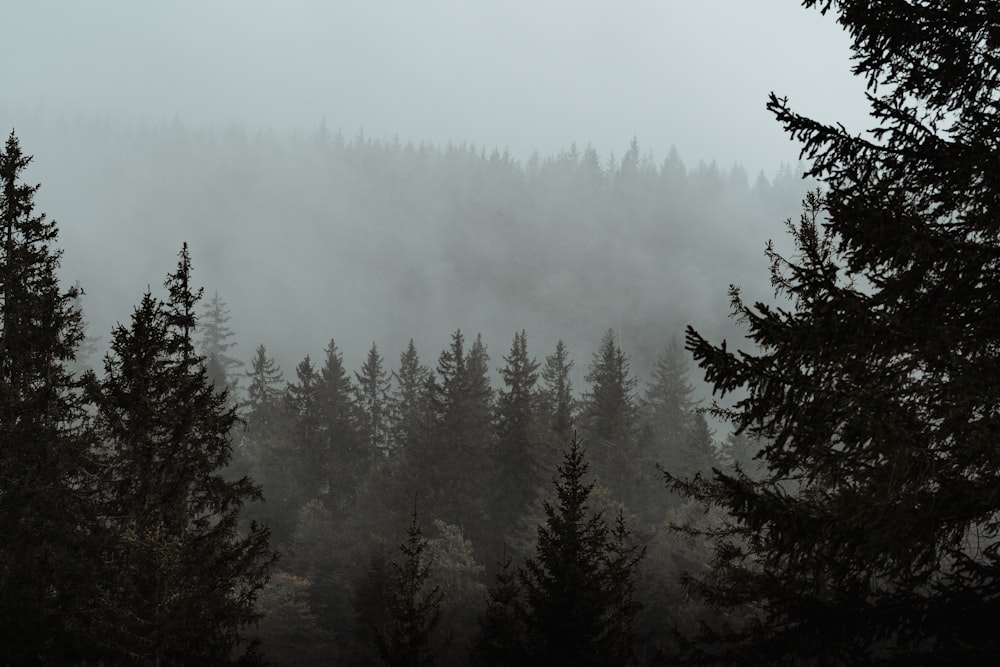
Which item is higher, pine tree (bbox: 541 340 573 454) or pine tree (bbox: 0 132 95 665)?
pine tree (bbox: 541 340 573 454)

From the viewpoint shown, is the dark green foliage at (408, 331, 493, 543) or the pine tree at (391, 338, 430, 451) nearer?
the dark green foliage at (408, 331, 493, 543)

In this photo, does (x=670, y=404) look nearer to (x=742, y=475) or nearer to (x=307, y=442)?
(x=307, y=442)

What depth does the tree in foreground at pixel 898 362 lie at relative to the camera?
441cm

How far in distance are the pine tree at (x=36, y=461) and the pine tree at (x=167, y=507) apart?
85 centimetres

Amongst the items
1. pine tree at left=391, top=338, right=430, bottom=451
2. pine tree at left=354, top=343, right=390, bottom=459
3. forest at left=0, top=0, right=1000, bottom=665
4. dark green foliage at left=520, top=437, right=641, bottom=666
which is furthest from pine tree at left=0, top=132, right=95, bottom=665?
pine tree at left=354, top=343, right=390, bottom=459

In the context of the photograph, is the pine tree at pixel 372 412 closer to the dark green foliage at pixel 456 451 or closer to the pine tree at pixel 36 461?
the dark green foliage at pixel 456 451

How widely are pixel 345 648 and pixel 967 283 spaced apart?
103ft

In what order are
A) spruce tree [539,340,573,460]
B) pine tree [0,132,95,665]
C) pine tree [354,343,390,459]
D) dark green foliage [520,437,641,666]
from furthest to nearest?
1. pine tree [354,343,390,459]
2. spruce tree [539,340,573,460]
3. dark green foliage [520,437,641,666]
4. pine tree [0,132,95,665]

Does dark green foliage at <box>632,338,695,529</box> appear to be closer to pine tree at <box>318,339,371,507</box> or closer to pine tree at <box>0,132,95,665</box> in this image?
pine tree at <box>318,339,371,507</box>

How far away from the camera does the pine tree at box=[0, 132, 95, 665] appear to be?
11547 mm

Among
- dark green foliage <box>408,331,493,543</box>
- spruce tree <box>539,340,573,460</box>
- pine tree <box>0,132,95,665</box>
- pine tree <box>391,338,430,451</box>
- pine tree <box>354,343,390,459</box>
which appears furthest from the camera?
pine tree <box>354,343,390,459</box>

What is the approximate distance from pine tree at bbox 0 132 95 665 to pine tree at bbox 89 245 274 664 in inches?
33.3

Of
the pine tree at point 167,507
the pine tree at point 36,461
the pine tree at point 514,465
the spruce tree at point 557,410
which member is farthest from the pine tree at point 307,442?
the pine tree at point 167,507

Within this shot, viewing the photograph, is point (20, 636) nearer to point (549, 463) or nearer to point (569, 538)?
point (569, 538)
